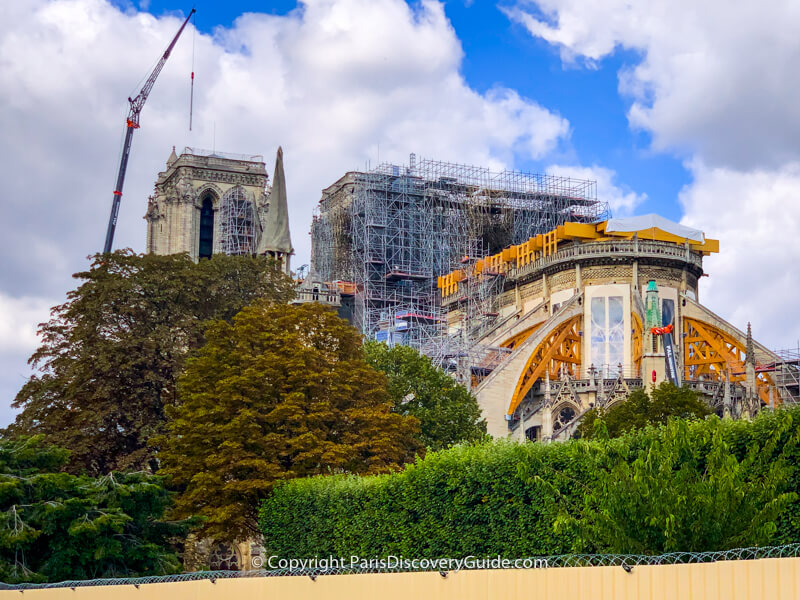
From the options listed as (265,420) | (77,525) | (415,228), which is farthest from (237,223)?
(77,525)

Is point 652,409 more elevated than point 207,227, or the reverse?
point 207,227

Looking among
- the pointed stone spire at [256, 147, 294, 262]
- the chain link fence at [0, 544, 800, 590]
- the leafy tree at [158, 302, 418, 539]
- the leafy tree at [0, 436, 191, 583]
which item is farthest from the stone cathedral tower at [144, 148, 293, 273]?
the chain link fence at [0, 544, 800, 590]

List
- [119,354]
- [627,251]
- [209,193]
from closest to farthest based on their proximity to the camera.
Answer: [119,354], [627,251], [209,193]

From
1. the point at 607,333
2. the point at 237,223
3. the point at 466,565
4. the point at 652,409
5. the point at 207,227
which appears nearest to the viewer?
the point at 466,565

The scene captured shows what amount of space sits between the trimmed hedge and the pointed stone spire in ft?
162

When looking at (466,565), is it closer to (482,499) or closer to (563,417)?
(482,499)

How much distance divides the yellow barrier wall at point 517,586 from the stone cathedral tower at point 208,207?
80.6 meters

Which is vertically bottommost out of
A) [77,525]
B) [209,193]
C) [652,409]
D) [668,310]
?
[77,525]

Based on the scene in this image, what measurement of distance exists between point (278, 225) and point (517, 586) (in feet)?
213

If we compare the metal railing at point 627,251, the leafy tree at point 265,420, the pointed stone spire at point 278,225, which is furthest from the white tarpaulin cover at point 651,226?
the leafy tree at point 265,420

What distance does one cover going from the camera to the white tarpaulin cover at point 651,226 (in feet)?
220

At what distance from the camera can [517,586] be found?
14.7 meters

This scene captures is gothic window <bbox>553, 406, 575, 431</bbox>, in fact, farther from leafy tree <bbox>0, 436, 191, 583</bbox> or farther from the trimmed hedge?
the trimmed hedge

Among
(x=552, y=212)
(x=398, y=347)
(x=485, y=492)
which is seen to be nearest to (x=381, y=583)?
(x=485, y=492)
